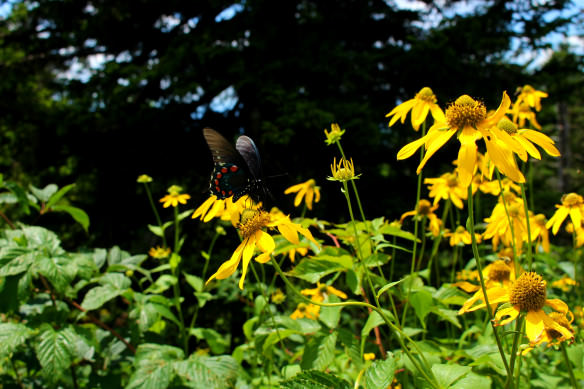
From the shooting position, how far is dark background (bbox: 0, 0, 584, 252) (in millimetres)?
4035

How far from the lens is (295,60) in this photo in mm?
4168

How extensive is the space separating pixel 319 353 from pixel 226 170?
75cm

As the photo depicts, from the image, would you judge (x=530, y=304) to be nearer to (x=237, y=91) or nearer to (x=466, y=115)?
(x=466, y=115)

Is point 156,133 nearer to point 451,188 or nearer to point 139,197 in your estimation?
point 139,197

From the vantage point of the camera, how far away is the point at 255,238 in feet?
3.51

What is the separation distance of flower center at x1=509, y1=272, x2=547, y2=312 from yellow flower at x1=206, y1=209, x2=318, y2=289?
507mm

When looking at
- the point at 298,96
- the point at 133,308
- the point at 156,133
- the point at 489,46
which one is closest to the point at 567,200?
the point at 133,308

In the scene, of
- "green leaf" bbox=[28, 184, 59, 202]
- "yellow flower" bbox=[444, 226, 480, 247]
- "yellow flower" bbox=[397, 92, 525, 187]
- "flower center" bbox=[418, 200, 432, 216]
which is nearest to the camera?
"yellow flower" bbox=[397, 92, 525, 187]

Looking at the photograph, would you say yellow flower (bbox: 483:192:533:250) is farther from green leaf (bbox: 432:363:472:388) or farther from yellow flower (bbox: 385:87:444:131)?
green leaf (bbox: 432:363:472:388)

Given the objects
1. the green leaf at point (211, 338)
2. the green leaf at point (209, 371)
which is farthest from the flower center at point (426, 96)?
the green leaf at point (211, 338)

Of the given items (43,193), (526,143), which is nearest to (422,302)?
(526,143)

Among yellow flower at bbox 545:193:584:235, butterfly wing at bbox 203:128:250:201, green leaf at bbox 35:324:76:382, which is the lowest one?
green leaf at bbox 35:324:76:382

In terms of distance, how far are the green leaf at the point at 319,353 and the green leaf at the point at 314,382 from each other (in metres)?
0.37

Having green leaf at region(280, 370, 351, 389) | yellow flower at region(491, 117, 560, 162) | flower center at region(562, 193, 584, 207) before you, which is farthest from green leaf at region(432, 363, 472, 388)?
flower center at region(562, 193, 584, 207)
